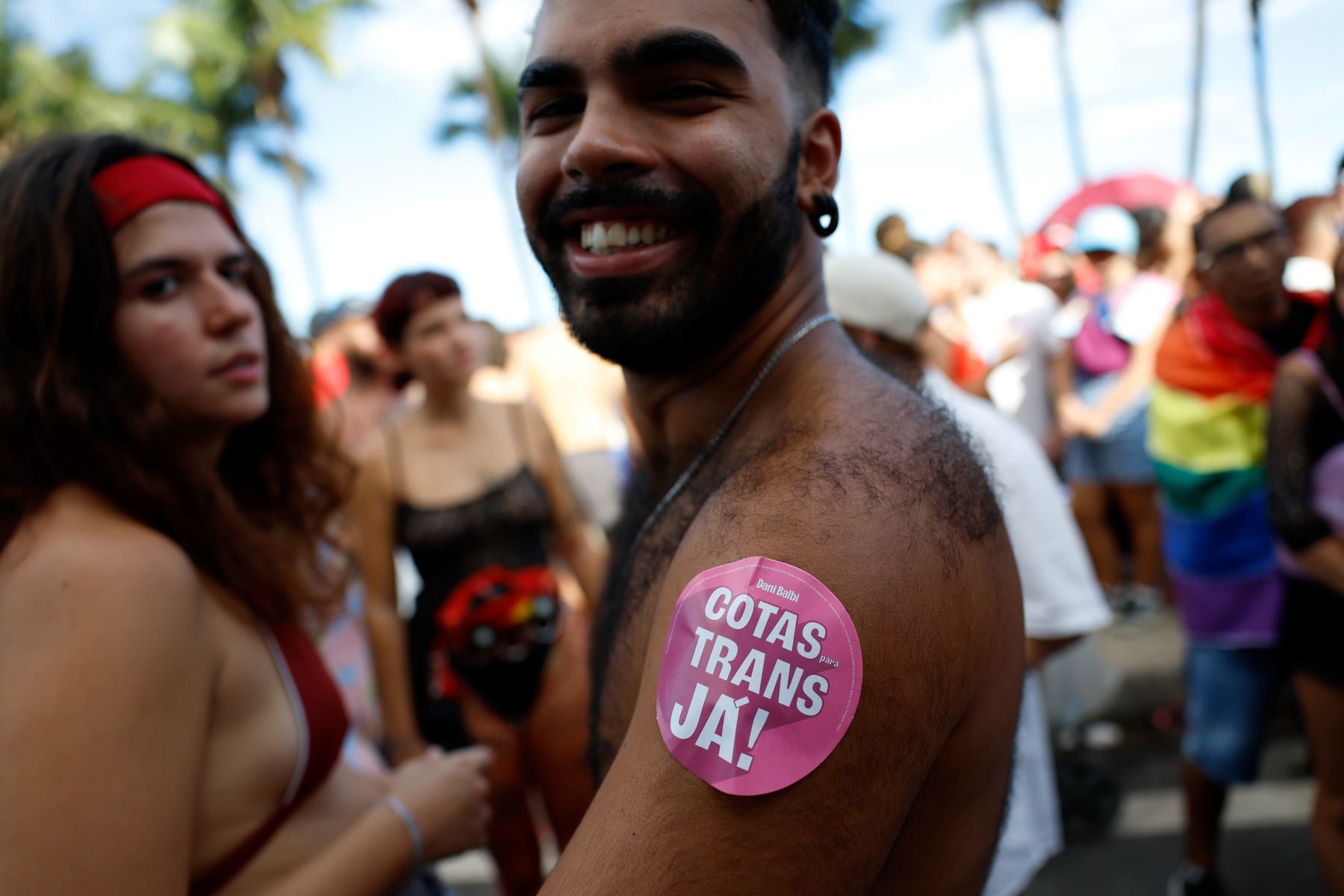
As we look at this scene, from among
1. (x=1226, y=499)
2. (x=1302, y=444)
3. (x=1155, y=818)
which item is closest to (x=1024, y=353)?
(x=1226, y=499)

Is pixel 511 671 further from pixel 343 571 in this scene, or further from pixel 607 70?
pixel 607 70

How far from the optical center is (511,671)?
9.87 feet

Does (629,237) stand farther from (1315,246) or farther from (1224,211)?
(1315,246)

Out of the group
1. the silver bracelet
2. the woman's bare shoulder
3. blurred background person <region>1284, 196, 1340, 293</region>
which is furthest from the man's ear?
blurred background person <region>1284, 196, 1340, 293</region>

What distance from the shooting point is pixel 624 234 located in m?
1.35

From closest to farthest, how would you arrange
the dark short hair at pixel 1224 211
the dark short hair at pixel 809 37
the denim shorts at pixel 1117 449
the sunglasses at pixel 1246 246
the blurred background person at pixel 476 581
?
the dark short hair at pixel 809 37
the blurred background person at pixel 476 581
the sunglasses at pixel 1246 246
the dark short hair at pixel 1224 211
the denim shorts at pixel 1117 449

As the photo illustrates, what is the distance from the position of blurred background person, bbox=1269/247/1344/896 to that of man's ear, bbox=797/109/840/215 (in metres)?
1.99

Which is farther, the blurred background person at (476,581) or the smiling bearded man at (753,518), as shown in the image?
the blurred background person at (476,581)

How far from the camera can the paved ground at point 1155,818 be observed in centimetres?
357

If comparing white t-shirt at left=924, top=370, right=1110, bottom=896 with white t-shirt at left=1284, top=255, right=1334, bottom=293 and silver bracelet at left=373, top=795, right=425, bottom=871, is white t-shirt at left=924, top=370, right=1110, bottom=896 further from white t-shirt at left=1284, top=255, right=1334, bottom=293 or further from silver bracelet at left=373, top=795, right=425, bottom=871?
white t-shirt at left=1284, top=255, right=1334, bottom=293

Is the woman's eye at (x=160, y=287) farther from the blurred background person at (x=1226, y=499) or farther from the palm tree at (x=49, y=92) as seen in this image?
the palm tree at (x=49, y=92)

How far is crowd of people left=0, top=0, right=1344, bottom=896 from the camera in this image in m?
0.98

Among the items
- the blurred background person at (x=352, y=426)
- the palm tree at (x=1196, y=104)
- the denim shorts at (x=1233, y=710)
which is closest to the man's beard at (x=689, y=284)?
the blurred background person at (x=352, y=426)

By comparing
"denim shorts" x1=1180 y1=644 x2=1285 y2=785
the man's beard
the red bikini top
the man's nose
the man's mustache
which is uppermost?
the man's nose
